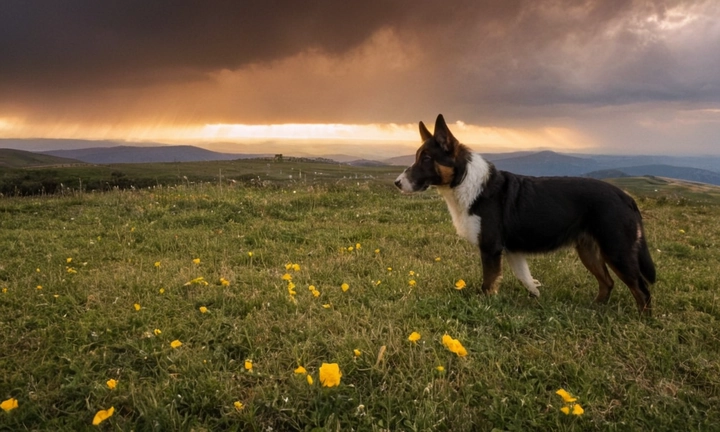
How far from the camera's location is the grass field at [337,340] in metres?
3.37

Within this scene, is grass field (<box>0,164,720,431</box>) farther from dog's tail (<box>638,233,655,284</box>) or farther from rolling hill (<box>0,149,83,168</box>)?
rolling hill (<box>0,149,83,168</box>)

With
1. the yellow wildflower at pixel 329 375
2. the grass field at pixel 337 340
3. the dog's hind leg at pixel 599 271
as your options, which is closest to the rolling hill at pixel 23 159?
the grass field at pixel 337 340

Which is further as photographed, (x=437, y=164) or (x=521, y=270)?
(x=521, y=270)

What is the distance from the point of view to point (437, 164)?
19.6 ft

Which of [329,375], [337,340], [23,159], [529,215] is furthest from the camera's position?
[23,159]

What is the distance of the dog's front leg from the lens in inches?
228

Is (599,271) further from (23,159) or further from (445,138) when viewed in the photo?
(23,159)

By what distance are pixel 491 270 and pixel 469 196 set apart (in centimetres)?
104

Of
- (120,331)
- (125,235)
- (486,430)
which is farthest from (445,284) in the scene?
(125,235)

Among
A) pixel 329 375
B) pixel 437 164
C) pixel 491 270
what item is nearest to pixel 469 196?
pixel 437 164

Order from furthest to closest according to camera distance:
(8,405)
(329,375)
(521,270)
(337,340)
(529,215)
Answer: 1. (521,270)
2. (529,215)
3. (337,340)
4. (329,375)
5. (8,405)

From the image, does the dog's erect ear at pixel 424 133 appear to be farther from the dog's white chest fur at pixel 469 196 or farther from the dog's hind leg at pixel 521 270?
the dog's hind leg at pixel 521 270

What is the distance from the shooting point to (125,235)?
9.02 m

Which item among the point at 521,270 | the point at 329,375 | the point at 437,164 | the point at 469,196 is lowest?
the point at 329,375
